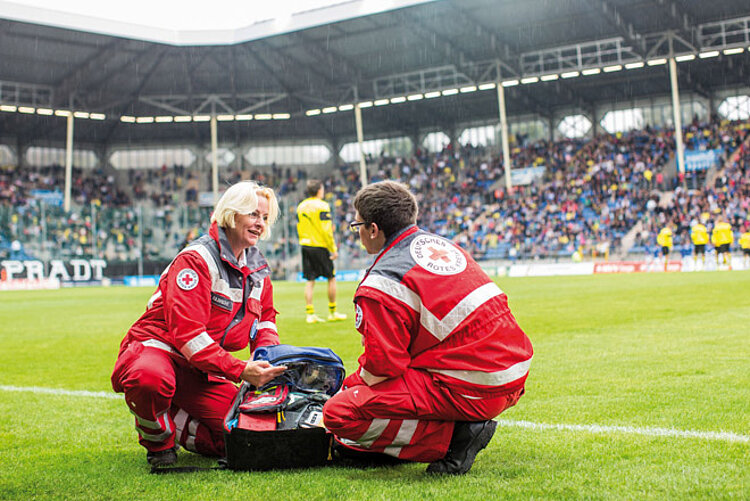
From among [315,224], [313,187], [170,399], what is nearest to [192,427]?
[170,399]

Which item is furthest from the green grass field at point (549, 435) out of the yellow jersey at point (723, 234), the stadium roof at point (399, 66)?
the stadium roof at point (399, 66)

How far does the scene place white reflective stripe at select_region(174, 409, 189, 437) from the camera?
3684mm

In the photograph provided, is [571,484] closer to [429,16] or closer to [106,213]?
[429,16]

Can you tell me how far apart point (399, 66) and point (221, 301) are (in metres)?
36.3

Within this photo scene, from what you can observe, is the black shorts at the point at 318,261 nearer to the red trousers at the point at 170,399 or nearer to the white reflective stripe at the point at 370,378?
the red trousers at the point at 170,399

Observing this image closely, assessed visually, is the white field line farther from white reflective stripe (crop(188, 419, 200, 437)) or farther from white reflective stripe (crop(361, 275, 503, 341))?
white reflective stripe (crop(188, 419, 200, 437))

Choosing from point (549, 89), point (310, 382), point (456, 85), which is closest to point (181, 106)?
point (456, 85)

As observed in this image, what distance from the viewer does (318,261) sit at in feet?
34.6

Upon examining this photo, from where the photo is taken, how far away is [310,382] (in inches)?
141

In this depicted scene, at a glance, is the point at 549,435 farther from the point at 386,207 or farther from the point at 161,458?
the point at 161,458

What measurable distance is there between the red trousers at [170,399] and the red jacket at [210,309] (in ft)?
0.40

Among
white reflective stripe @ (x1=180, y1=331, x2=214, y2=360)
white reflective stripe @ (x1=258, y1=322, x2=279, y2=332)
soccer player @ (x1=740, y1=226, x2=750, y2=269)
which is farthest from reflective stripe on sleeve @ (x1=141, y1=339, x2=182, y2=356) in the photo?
soccer player @ (x1=740, y1=226, x2=750, y2=269)

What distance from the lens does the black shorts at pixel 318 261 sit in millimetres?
10531

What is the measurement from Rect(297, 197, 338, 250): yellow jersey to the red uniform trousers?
7.38m
